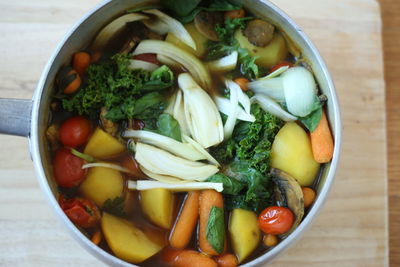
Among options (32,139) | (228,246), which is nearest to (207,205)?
(228,246)

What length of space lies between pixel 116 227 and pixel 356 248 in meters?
0.81

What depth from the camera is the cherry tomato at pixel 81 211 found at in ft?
5.19

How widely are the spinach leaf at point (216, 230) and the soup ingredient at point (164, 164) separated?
129 mm

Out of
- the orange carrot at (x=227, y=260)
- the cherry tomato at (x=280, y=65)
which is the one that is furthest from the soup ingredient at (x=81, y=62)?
the orange carrot at (x=227, y=260)

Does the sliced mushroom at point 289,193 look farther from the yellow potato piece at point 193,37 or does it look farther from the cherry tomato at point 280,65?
the yellow potato piece at point 193,37

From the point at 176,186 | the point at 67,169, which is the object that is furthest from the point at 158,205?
the point at 67,169

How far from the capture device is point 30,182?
6.04ft

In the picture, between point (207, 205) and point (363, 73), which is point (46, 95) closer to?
point (207, 205)

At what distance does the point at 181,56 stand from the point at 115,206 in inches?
→ 20.2

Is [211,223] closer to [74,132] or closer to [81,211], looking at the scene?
[81,211]

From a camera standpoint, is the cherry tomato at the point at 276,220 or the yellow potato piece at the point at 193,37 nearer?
the cherry tomato at the point at 276,220

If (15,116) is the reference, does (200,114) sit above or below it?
below

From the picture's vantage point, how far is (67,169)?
1.64 meters

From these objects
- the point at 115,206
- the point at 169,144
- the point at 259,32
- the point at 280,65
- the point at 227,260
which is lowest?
the point at 227,260
